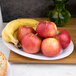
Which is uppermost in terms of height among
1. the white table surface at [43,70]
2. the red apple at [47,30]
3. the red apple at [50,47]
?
the red apple at [47,30]

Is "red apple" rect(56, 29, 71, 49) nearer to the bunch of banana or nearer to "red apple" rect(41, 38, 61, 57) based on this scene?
"red apple" rect(41, 38, 61, 57)

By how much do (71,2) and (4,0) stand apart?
1.18ft

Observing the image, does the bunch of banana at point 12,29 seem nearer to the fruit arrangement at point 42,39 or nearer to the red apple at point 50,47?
the fruit arrangement at point 42,39

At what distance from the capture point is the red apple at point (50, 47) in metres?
0.68

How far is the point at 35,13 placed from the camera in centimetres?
103

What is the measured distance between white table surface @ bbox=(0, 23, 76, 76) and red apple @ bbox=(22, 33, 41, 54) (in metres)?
0.06

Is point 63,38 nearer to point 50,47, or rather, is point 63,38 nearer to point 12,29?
point 50,47

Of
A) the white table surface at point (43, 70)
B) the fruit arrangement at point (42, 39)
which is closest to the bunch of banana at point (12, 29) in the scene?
the fruit arrangement at point (42, 39)

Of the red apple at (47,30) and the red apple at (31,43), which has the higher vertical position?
the red apple at (47,30)

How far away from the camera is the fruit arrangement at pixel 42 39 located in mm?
689

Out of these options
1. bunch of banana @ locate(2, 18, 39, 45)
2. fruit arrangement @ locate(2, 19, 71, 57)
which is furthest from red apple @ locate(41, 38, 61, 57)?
bunch of banana @ locate(2, 18, 39, 45)

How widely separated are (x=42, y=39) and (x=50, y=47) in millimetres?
74

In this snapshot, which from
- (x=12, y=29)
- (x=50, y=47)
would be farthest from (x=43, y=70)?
(x=12, y=29)

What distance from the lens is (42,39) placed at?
744 millimetres
